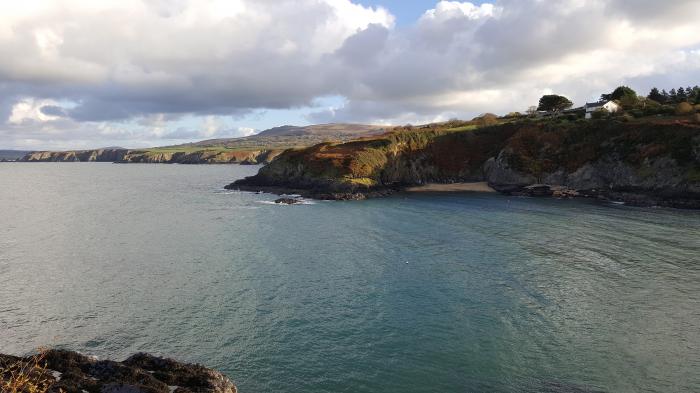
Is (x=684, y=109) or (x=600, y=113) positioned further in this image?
(x=600, y=113)

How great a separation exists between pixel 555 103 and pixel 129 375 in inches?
6215

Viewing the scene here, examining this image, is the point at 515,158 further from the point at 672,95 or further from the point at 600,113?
the point at 672,95

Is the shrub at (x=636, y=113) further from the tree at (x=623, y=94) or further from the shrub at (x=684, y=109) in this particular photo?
the tree at (x=623, y=94)

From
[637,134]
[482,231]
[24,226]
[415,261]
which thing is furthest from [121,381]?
[637,134]

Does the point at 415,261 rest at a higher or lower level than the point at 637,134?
lower

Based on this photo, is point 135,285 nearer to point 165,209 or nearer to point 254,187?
point 165,209

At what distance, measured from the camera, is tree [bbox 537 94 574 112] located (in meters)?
152

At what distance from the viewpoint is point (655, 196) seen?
83250 mm

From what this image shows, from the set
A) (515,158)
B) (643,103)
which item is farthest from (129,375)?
(643,103)

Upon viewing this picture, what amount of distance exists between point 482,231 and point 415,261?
1843cm

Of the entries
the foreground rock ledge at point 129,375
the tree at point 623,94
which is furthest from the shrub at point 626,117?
the foreground rock ledge at point 129,375

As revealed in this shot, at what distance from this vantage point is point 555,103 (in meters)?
152

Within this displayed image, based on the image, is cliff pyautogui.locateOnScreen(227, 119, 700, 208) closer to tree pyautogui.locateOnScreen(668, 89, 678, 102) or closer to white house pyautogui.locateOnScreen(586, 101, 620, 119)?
white house pyautogui.locateOnScreen(586, 101, 620, 119)

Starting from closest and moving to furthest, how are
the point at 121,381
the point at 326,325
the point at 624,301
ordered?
the point at 121,381 < the point at 326,325 < the point at 624,301
